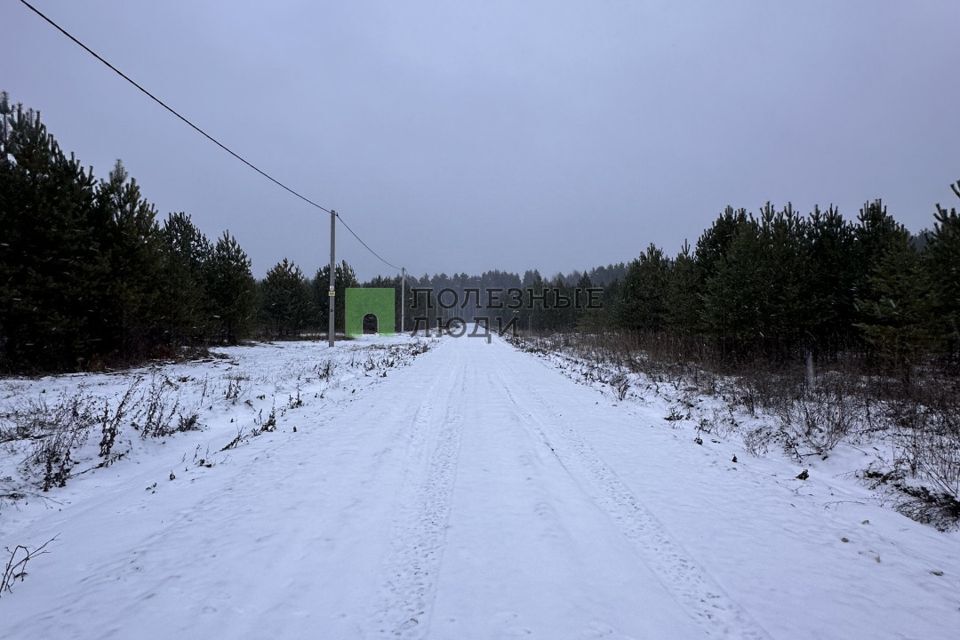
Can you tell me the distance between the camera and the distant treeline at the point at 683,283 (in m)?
11.1

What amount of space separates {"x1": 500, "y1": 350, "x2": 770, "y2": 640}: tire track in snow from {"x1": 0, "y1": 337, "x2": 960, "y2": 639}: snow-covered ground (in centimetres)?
2

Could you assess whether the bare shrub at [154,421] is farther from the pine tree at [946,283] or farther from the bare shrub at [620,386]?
the pine tree at [946,283]

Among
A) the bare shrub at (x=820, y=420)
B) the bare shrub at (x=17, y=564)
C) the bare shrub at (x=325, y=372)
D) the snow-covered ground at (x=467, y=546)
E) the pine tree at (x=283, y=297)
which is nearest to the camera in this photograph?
the snow-covered ground at (x=467, y=546)

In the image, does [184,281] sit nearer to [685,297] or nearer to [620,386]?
[620,386]

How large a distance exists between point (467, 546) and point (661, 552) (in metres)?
1.46

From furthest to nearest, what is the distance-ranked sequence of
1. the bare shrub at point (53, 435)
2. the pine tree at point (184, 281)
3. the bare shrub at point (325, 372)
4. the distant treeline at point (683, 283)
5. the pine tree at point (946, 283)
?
the pine tree at point (184, 281), the bare shrub at point (325, 372), the distant treeline at point (683, 283), the pine tree at point (946, 283), the bare shrub at point (53, 435)

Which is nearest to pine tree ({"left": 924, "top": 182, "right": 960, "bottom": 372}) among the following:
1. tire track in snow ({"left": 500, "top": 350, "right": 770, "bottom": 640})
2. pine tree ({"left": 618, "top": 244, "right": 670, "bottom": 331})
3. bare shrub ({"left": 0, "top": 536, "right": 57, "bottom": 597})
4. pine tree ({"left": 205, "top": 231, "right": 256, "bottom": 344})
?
tire track in snow ({"left": 500, "top": 350, "right": 770, "bottom": 640})

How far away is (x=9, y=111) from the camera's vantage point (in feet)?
43.1

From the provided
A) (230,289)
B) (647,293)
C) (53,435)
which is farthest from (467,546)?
(230,289)

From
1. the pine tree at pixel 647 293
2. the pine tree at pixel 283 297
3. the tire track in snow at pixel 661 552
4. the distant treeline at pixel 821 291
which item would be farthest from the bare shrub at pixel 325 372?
the pine tree at pixel 283 297

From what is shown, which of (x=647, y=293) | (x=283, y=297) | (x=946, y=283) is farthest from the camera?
(x=283, y=297)

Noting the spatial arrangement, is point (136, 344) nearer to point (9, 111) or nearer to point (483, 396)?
point (9, 111)

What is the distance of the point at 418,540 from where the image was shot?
3.32m

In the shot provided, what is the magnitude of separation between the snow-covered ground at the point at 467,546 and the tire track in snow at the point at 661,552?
2 cm
